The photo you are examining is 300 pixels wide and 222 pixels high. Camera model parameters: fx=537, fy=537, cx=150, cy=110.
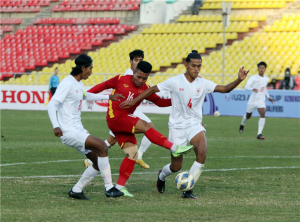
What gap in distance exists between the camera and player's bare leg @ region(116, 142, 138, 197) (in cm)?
691

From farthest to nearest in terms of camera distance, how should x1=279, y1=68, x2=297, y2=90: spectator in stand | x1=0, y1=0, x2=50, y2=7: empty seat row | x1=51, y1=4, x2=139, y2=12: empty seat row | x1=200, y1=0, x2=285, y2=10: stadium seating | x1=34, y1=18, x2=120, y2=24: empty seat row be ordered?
x1=0, y1=0, x2=50, y2=7: empty seat row
x1=51, y1=4, x2=139, y2=12: empty seat row
x1=34, y1=18, x2=120, y2=24: empty seat row
x1=200, y1=0, x2=285, y2=10: stadium seating
x1=279, y1=68, x2=297, y2=90: spectator in stand

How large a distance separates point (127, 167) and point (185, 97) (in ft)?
3.95

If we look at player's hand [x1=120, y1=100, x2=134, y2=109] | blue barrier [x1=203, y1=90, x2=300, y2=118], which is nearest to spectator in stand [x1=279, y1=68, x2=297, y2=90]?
blue barrier [x1=203, y1=90, x2=300, y2=118]

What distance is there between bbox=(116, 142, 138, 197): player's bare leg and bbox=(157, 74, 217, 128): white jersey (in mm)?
644

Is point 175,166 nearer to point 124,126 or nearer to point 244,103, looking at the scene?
point 124,126

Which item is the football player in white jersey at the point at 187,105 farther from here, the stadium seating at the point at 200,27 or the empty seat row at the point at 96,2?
the empty seat row at the point at 96,2

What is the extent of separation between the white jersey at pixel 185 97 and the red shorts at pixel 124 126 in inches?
22.0

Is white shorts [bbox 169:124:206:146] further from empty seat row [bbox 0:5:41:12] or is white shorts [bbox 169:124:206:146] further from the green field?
empty seat row [bbox 0:5:41:12]

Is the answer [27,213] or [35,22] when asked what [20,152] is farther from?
[35,22]

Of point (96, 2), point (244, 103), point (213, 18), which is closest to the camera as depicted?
point (244, 103)

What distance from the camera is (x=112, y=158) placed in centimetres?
1088

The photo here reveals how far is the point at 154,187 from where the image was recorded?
25.1 ft

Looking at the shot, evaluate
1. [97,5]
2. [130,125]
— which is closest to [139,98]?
[130,125]

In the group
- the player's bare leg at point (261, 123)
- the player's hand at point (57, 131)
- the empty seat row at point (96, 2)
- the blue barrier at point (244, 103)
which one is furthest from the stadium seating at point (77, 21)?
the player's hand at point (57, 131)
